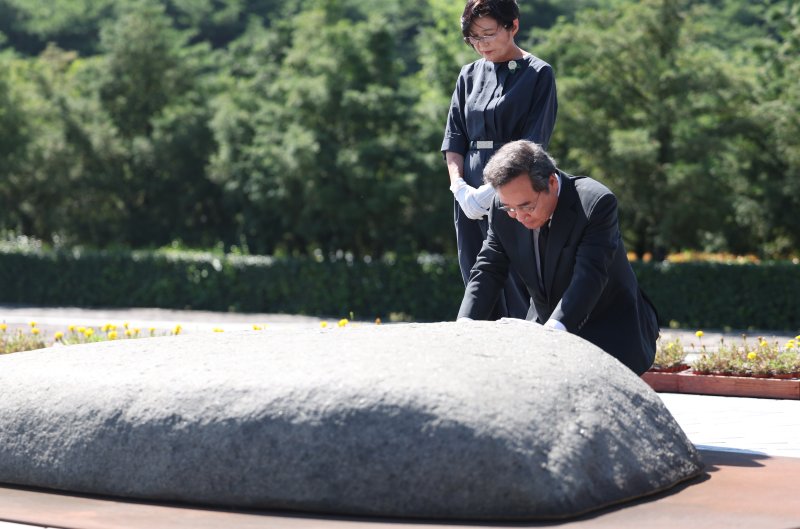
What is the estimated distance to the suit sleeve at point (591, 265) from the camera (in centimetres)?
567

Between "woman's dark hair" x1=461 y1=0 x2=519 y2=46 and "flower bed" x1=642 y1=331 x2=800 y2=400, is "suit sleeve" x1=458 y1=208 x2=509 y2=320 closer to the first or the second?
"woman's dark hair" x1=461 y1=0 x2=519 y2=46

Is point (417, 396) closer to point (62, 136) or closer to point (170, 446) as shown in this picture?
point (170, 446)

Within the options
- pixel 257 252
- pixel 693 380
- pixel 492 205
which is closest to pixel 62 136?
pixel 257 252

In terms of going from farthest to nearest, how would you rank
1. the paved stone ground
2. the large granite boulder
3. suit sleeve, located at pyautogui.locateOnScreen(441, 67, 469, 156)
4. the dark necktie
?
1. the paved stone ground
2. suit sleeve, located at pyautogui.locateOnScreen(441, 67, 469, 156)
3. the dark necktie
4. the large granite boulder

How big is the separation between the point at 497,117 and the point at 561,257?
1.34 m

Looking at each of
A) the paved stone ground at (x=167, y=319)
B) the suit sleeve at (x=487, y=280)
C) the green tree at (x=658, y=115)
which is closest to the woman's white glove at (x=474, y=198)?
the suit sleeve at (x=487, y=280)

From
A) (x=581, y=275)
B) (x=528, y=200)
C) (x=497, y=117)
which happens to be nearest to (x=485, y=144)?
(x=497, y=117)

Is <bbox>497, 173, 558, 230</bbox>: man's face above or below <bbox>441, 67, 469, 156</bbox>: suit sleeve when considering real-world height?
below

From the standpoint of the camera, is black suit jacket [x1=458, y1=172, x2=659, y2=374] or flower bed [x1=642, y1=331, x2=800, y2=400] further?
flower bed [x1=642, y1=331, x2=800, y2=400]

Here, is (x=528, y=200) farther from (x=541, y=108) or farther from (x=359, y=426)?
(x=359, y=426)

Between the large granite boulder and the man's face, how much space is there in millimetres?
632

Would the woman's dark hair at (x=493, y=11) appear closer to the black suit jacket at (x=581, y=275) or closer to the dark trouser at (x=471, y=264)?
the dark trouser at (x=471, y=264)

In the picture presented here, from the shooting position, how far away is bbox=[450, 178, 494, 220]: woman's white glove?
657 cm

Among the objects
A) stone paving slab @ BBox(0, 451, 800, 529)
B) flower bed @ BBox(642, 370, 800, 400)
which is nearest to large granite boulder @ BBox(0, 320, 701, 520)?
stone paving slab @ BBox(0, 451, 800, 529)
